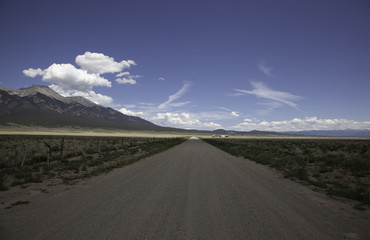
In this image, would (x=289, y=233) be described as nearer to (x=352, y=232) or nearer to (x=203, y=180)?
(x=352, y=232)

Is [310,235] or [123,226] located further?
[123,226]

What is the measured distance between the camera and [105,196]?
770 centimetres

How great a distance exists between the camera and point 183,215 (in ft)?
19.3

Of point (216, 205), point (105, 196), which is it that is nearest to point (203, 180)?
point (216, 205)

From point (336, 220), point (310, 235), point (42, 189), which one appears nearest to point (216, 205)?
point (310, 235)

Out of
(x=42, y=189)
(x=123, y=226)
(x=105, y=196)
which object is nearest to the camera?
(x=123, y=226)

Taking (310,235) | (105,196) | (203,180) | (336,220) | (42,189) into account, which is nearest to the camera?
(310,235)

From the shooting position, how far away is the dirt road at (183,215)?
477 cm

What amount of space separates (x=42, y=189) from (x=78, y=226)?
500cm

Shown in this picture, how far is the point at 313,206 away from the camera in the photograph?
689 centimetres

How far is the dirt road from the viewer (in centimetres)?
477

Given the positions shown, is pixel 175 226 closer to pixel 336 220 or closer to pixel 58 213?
pixel 58 213

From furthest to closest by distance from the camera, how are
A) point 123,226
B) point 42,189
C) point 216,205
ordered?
point 42,189 → point 216,205 → point 123,226

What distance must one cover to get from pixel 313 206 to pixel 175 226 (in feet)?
14.7
